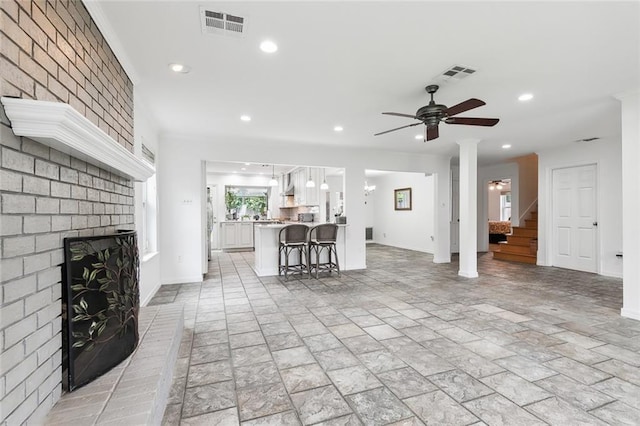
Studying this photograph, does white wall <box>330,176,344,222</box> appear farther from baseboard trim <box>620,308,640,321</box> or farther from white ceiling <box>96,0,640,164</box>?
baseboard trim <box>620,308,640,321</box>

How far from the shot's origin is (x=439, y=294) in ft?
14.0

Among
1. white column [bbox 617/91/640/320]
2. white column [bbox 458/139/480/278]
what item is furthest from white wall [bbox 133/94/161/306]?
white column [bbox 617/91/640/320]

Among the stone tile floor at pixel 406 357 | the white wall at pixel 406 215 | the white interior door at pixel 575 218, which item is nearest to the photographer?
the stone tile floor at pixel 406 357

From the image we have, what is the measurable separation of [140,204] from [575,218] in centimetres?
777

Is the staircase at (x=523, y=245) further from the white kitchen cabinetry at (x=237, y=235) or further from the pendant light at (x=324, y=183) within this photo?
the white kitchen cabinetry at (x=237, y=235)

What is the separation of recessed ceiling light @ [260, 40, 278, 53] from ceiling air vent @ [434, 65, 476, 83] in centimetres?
157

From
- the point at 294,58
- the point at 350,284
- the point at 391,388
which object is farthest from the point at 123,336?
the point at 350,284

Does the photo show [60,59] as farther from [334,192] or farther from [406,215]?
[406,215]

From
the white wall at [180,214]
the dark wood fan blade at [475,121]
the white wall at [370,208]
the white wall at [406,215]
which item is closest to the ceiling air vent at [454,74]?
the dark wood fan blade at [475,121]

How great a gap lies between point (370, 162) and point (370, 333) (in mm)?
4194

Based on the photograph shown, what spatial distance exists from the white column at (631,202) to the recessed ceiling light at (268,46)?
3818 millimetres

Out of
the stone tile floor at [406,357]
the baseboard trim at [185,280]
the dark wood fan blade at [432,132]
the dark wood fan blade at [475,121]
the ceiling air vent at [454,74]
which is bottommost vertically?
the stone tile floor at [406,357]

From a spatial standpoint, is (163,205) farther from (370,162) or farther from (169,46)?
(370,162)

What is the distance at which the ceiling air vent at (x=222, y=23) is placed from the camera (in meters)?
2.03
